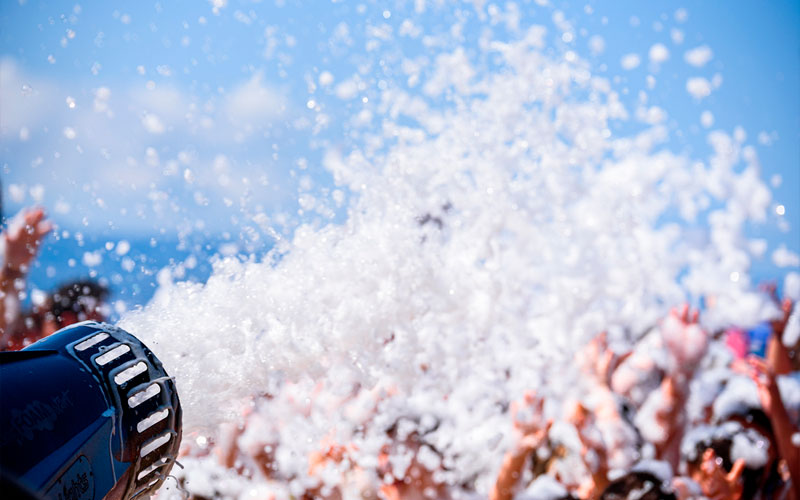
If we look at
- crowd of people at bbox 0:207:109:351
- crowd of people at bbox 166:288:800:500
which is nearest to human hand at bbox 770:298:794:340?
crowd of people at bbox 166:288:800:500

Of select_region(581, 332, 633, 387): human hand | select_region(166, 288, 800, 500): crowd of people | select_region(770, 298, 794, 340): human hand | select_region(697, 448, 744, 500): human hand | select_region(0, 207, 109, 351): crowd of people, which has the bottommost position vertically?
select_region(697, 448, 744, 500): human hand

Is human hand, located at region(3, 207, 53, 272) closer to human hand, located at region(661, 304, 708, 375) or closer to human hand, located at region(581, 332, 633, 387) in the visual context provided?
human hand, located at region(581, 332, 633, 387)

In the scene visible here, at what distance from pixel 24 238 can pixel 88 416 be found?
1.36 meters

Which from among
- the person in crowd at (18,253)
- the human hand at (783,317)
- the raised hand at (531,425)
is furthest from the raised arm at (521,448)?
the person in crowd at (18,253)

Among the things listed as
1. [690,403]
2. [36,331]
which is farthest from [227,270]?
[690,403]

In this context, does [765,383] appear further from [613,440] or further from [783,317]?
[613,440]

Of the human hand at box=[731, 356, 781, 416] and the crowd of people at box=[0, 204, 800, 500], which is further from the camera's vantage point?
the human hand at box=[731, 356, 781, 416]

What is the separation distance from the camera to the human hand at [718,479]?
2230 mm

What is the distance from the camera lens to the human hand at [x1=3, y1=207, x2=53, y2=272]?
83.0 inches

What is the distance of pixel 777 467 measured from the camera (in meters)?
2.34

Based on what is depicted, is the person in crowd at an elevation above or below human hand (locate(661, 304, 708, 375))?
above

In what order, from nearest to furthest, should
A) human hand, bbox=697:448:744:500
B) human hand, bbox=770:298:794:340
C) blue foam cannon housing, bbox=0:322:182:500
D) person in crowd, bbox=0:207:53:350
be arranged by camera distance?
blue foam cannon housing, bbox=0:322:182:500 < person in crowd, bbox=0:207:53:350 < human hand, bbox=697:448:744:500 < human hand, bbox=770:298:794:340

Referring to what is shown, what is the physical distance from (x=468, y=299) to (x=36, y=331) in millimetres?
2077

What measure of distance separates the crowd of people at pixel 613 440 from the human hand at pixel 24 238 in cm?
111
